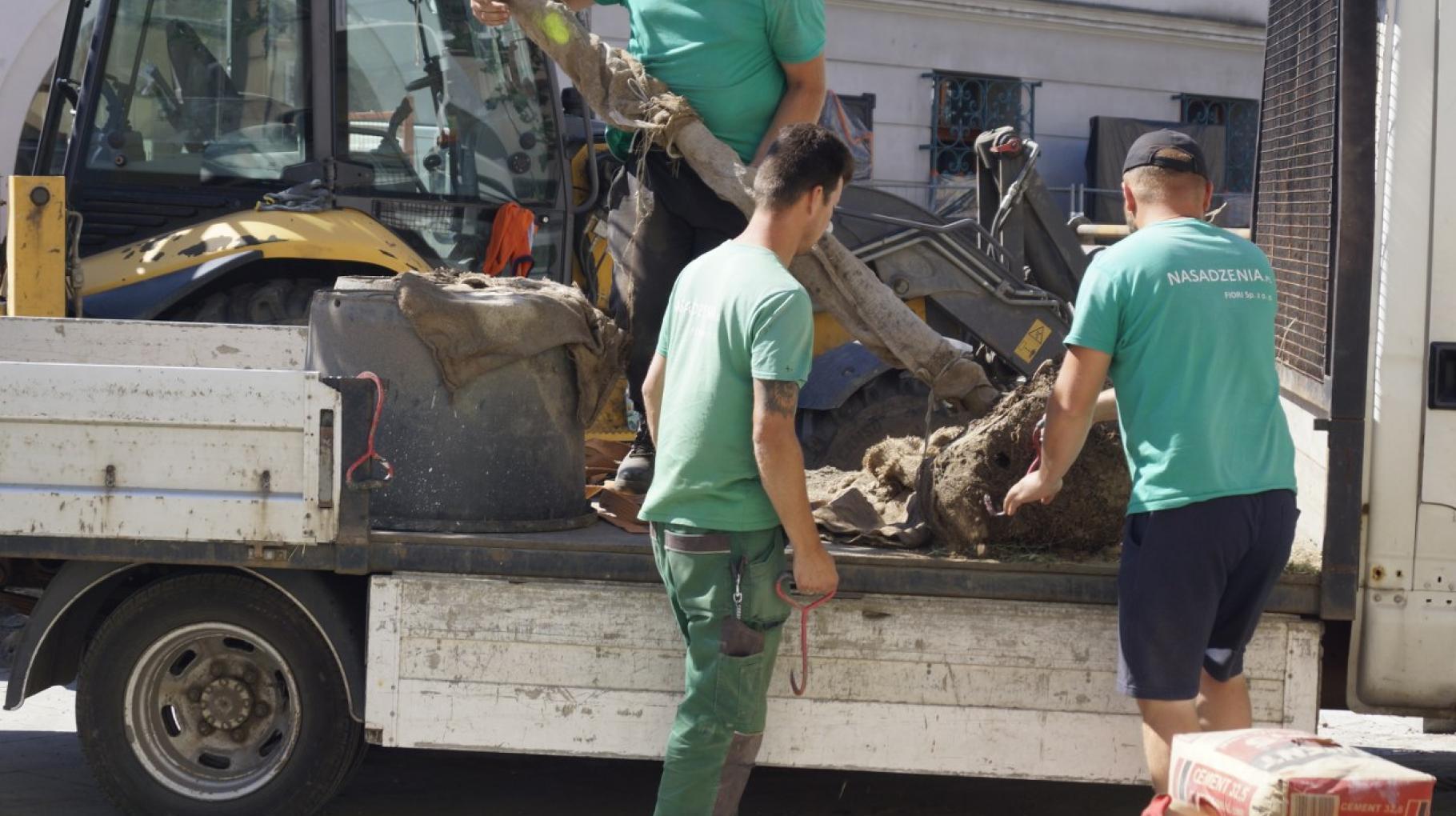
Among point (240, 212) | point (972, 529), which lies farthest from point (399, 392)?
point (240, 212)

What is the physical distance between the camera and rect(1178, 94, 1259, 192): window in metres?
19.7

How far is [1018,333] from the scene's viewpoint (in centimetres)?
684

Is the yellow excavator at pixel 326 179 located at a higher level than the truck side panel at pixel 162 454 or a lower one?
higher

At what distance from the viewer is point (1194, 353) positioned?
10.8 ft

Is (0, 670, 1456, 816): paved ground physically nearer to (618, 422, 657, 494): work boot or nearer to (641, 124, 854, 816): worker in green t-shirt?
(618, 422, 657, 494): work boot

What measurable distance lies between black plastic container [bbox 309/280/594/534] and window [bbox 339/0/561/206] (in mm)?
2796

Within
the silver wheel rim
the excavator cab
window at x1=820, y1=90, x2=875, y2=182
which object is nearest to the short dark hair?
the silver wheel rim

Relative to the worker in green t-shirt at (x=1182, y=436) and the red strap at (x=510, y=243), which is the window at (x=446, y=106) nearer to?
the red strap at (x=510, y=243)

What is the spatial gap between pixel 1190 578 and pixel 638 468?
1.85 metres

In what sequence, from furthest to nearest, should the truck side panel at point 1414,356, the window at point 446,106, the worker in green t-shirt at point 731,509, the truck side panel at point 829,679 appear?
the window at point 446,106, the truck side panel at point 829,679, the truck side panel at point 1414,356, the worker in green t-shirt at point 731,509

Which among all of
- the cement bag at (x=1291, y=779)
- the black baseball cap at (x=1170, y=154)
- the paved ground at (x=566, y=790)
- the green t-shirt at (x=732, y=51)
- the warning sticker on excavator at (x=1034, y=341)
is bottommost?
the paved ground at (x=566, y=790)

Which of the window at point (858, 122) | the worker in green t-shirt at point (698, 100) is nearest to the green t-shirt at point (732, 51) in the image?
the worker in green t-shirt at point (698, 100)

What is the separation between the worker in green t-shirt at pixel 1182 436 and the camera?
330cm

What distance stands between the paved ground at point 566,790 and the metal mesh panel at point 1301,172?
1555 millimetres
